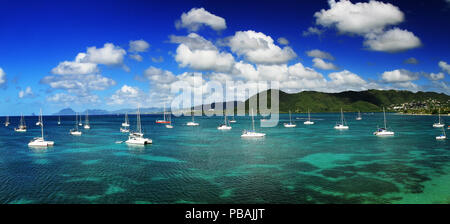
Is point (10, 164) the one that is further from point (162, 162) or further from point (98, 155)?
point (162, 162)

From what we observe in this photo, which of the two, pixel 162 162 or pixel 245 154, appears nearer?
pixel 162 162

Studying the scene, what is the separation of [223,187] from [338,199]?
15.6 meters

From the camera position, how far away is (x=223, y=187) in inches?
1602

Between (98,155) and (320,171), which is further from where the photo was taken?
(98,155)

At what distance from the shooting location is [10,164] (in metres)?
60.2
